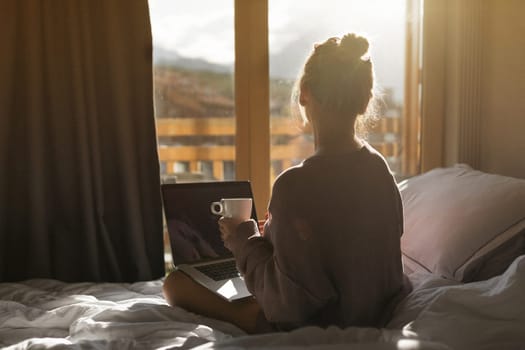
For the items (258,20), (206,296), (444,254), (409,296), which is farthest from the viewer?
(258,20)

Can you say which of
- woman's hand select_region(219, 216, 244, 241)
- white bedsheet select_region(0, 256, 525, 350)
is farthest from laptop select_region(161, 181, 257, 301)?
woman's hand select_region(219, 216, 244, 241)

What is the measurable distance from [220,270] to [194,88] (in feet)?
3.27

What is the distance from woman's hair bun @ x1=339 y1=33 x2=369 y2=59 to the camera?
1.05m

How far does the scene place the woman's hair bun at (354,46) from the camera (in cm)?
105

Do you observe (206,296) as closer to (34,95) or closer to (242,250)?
(242,250)

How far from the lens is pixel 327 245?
103 centimetres

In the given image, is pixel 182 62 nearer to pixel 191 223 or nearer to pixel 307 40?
pixel 307 40

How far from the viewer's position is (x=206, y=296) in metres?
1.32

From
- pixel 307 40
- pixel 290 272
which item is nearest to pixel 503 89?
pixel 307 40

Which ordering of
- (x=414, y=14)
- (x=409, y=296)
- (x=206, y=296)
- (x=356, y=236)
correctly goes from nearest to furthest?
(x=356, y=236) < (x=409, y=296) < (x=206, y=296) < (x=414, y=14)

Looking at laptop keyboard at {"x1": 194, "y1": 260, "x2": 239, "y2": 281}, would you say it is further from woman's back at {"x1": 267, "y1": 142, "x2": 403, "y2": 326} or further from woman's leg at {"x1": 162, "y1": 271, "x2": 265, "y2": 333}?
woman's back at {"x1": 267, "y1": 142, "x2": 403, "y2": 326}

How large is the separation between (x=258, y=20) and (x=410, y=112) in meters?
0.87

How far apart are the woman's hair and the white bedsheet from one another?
0.44m

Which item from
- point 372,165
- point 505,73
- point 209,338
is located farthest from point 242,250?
point 505,73
